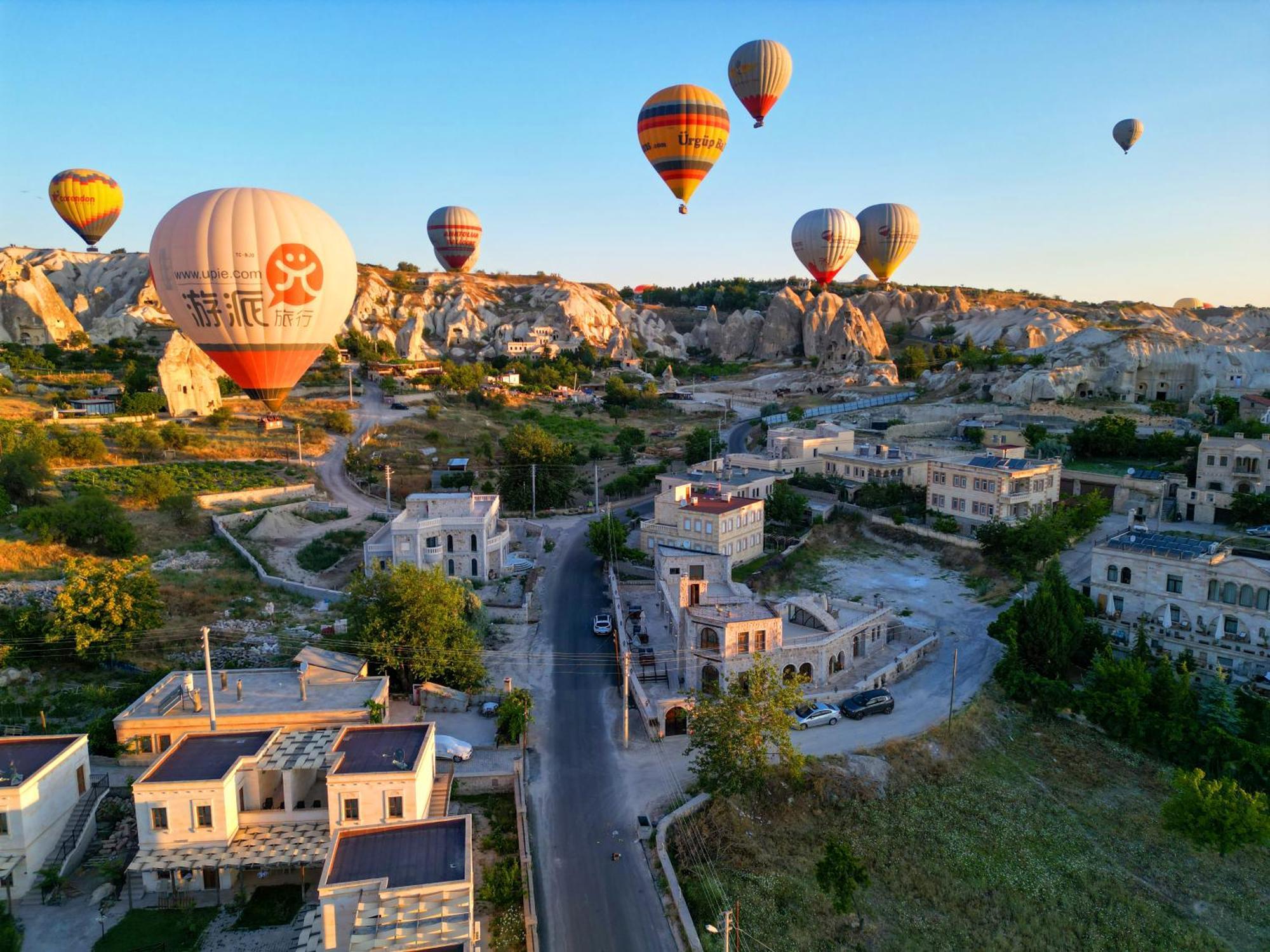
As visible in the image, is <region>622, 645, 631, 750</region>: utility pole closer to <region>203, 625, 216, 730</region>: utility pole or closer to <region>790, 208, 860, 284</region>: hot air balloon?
<region>203, 625, 216, 730</region>: utility pole

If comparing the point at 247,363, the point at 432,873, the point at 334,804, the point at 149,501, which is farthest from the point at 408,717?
the point at 149,501

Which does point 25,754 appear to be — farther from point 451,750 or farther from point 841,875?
point 841,875

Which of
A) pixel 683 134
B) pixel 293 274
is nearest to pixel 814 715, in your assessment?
pixel 293 274

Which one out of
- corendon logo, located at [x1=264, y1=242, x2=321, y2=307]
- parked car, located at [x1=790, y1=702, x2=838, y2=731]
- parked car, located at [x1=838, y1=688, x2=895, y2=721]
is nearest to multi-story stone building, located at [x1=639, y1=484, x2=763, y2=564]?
parked car, located at [x1=838, y1=688, x2=895, y2=721]

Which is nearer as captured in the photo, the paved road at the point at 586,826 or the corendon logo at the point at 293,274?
the paved road at the point at 586,826

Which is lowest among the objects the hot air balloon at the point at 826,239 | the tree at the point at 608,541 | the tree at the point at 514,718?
the tree at the point at 514,718

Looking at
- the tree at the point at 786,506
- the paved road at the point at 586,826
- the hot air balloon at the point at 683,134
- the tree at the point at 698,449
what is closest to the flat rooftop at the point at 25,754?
the paved road at the point at 586,826

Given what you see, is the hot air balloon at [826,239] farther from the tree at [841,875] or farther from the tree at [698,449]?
the tree at [841,875]
